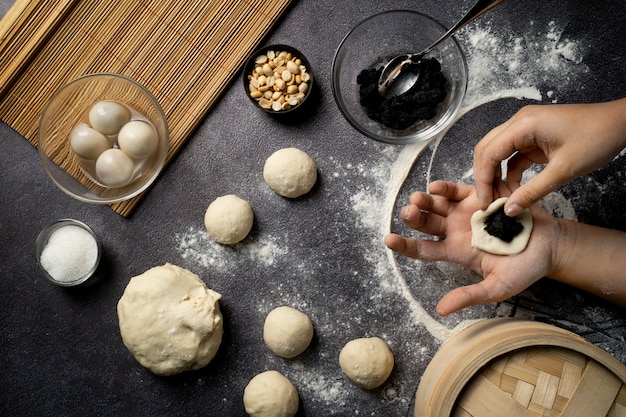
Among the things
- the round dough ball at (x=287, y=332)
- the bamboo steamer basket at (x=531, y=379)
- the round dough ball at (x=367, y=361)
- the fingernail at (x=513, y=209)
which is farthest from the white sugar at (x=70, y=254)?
the fingernail at (x=513, y=209)

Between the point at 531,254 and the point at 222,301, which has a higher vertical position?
the point at 531,254

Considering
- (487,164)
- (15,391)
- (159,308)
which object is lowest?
(15,391)

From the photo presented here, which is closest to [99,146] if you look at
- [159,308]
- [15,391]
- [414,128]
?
[159,308]

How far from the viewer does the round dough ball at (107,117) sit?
1479mm

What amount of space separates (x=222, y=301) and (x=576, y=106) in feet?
3.81

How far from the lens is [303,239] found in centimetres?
160

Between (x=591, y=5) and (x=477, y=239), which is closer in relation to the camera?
(x=477, y=239)

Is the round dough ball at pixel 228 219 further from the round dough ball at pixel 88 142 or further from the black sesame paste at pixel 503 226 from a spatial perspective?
the black sesame paste at pixel 503 226

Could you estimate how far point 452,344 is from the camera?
144cm

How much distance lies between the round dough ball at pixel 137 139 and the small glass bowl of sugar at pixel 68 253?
0.94 feet

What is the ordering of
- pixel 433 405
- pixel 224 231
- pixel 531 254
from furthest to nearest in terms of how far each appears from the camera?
1. pixel 224 231
2. pixel 531 254
3. pixel 433 405

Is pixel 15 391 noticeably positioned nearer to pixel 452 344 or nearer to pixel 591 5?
pixel 452 344

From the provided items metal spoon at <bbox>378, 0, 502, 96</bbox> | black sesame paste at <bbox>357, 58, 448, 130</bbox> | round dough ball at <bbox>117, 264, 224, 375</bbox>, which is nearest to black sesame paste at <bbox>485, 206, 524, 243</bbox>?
black sesame paste at <bbox>357, 58, 448, 130</bbox>

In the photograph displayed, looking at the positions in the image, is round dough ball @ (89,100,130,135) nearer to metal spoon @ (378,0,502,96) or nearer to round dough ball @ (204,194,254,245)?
round dough ball @ (204,194,254,245)
